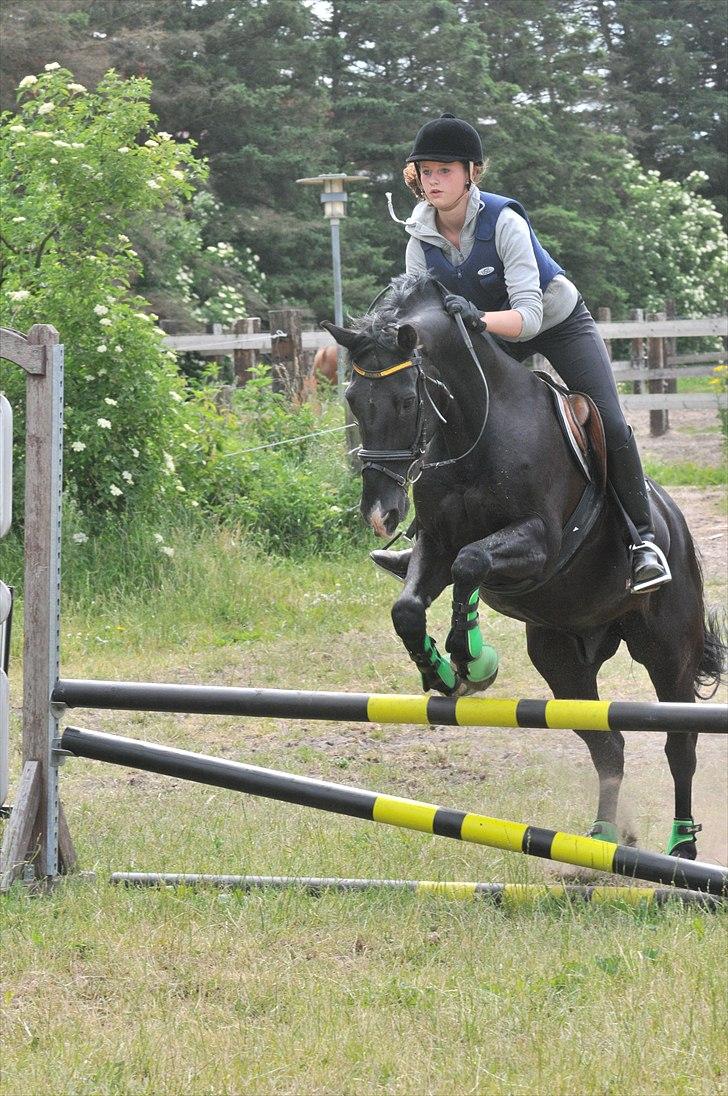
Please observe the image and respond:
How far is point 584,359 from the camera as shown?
4742 mm

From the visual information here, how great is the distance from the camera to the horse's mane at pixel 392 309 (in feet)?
12.2

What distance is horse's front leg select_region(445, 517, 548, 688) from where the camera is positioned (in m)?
3.87

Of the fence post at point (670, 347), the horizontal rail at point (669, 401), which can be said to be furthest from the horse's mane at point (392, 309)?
the fence post at point (670, 347)

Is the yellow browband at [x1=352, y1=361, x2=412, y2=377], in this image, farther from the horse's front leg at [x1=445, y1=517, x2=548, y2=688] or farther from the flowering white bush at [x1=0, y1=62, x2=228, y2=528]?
the flowering white bush at [x1=0, y1=62, x2=228, y2=528]

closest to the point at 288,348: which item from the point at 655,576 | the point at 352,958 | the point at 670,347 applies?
the point at 655,576

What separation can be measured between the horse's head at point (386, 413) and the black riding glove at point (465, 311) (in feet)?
1.07

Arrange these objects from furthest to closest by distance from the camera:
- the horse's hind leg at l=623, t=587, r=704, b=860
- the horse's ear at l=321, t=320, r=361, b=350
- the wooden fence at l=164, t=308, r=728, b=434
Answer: the wooden fence at l=164, t=308, r=728, b=434 → the horse's hind leg at l=623, t=587, r=704, b=860 → the horse's ear at l=321, t=320, r=361, b=350

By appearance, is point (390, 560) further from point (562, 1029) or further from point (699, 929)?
point (562, 1029)

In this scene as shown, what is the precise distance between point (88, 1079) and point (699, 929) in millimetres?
1770

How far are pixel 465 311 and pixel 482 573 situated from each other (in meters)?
0.78

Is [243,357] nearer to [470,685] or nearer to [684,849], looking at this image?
[684,849]

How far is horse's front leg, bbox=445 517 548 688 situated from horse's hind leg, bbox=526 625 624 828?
113 cm

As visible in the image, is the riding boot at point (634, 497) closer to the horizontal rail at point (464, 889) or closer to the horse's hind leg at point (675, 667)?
the horse's hind leg at point (675, 667)

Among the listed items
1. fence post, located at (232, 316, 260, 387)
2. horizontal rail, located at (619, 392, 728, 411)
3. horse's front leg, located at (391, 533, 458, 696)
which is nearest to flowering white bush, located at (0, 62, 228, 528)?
horse's front leg, located at (391, 533, 458, 696)
